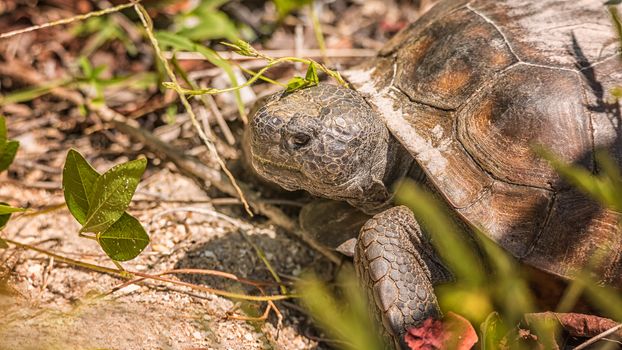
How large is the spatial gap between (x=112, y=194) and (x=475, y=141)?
1.48 metres

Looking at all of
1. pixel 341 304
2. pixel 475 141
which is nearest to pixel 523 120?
pixel 475 141

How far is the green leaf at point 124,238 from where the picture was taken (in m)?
2.60

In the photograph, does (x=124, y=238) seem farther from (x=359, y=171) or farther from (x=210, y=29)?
(x=210, y=29)

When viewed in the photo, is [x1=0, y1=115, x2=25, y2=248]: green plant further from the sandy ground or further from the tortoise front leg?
the tortoise front leg

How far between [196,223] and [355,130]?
108cm

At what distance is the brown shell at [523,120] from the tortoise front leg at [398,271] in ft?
0.81

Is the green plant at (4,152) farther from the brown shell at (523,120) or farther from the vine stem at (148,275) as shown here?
the brown shell at (523,120)

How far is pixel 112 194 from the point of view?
2574 millimetres

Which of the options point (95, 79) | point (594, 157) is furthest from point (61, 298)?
point (594, 157)

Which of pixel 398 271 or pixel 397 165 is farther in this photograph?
pixel 397 165

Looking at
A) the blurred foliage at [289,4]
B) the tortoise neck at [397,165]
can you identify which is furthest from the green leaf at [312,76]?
the blurred foliage at [289,4]

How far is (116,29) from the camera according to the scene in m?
4.54

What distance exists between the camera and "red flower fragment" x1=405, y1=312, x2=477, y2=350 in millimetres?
2391

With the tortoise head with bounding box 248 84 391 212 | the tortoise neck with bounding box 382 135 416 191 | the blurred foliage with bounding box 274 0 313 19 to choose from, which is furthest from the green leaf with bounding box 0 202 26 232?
the blurred foliage with bounding box 274 0 313 19
